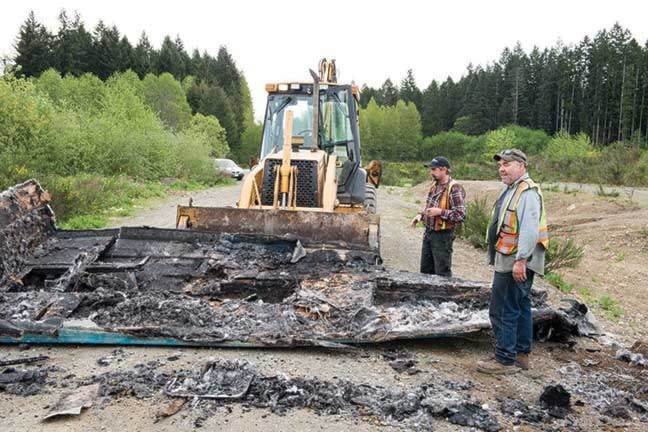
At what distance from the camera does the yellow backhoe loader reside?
6629mm

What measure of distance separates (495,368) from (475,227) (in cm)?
780

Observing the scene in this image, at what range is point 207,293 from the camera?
18.0 ft

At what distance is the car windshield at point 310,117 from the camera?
27.7 feet

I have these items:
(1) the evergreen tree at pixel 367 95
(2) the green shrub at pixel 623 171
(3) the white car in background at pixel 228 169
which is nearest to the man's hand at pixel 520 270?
(2) the green shrub at pixel 623 171

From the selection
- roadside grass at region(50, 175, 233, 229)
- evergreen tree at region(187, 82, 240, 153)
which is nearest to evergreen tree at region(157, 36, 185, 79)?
evergreen tree at region(187, 82, 240, 153)

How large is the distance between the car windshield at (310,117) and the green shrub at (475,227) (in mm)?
4349

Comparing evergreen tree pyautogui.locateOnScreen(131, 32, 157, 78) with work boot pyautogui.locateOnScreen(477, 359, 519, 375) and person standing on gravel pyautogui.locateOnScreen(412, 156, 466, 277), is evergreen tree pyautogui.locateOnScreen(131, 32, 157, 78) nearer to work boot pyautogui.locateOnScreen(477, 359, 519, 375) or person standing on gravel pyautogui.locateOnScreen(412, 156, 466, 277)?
person standing on gravel pyautogui.locateOnScreen(412, 156, 466, 277)

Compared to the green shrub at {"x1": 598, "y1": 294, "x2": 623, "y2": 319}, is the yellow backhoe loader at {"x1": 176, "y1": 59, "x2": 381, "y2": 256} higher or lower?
higher

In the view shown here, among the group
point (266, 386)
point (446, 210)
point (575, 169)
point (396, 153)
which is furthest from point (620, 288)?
point (396, 153)

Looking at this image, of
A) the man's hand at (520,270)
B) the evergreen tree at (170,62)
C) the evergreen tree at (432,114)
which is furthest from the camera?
the evergreen tree at (432,114)

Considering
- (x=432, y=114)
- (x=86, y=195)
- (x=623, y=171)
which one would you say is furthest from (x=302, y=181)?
(x=432, y=114)

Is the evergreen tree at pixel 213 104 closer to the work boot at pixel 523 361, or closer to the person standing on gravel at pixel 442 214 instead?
the person standing on gravel at pixel 442 214

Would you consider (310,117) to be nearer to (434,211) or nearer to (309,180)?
(309,180)

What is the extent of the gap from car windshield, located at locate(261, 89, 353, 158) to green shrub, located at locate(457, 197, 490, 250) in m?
4.35
